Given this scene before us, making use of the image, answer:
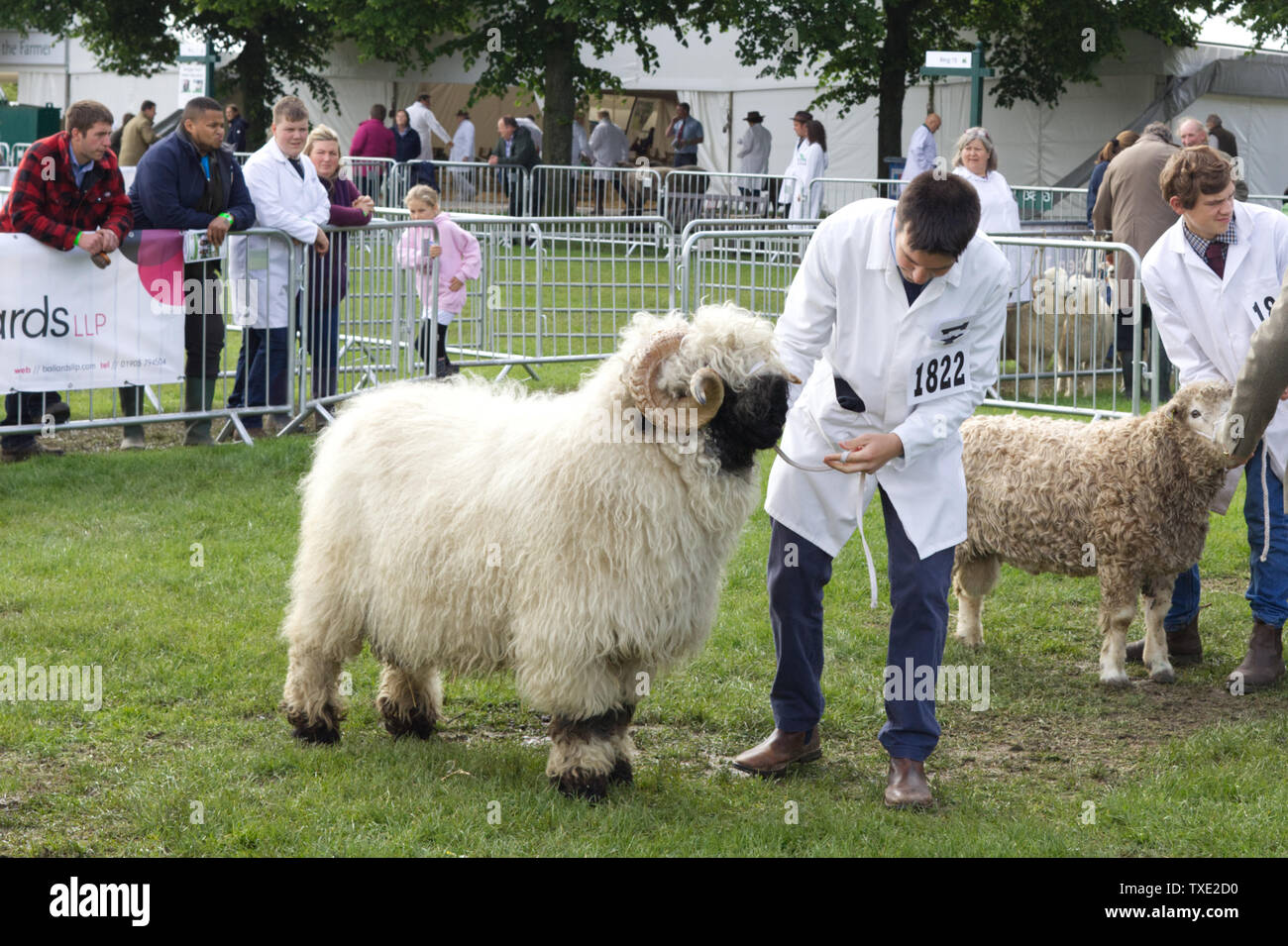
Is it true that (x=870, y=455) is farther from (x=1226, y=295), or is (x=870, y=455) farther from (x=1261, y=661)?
(x=1261, y=661)

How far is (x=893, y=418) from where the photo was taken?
487 cm

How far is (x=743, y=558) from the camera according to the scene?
26.1ft

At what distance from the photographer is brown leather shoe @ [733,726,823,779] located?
516cm

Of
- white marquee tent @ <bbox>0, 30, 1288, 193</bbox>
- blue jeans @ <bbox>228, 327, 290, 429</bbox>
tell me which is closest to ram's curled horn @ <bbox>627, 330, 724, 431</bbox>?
blue jeans @ <bbox>228, 327, 290, 429</bbox>

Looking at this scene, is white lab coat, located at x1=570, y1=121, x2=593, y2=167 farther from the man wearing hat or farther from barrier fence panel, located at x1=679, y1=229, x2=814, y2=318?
barrier fence panel, located at x1=679, y1=229, x2=814, y2=318

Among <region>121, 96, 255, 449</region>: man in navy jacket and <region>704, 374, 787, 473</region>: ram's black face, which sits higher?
<region>121, 96, 255, 449</region>: man in navy jacket

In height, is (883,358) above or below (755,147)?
below

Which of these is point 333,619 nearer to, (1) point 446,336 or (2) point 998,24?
(1) point 446,336

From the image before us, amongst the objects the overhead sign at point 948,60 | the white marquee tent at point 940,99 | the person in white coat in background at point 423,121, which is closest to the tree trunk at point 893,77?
the white marquee tent at point 940,99

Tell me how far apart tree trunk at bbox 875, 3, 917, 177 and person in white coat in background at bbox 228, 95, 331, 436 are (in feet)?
64.8

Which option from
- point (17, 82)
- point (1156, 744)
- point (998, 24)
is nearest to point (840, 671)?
point (1156, 744)

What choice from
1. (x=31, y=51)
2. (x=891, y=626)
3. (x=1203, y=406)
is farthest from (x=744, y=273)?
(x=31, y=51)

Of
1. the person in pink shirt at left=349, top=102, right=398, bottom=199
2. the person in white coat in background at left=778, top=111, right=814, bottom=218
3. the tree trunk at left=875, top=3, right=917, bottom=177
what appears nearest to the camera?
the person in white coat in background at left=778, top=111, right=814, bottom=218

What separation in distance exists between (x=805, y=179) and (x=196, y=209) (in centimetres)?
1260
